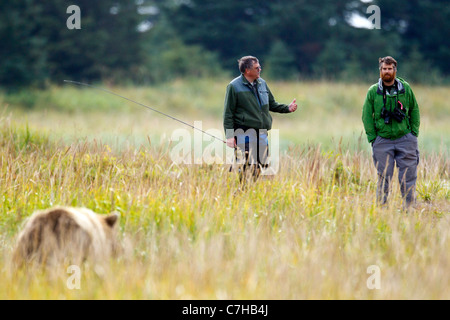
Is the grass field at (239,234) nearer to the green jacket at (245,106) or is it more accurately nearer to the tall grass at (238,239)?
the tall grass at (238,239)

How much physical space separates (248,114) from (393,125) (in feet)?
5.16

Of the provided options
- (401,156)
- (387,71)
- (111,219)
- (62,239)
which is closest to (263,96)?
(387,71)

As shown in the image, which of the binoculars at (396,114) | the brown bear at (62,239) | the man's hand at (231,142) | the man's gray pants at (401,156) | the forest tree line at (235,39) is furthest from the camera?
the forest tree line at (235,39)

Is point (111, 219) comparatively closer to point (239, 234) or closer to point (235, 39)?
point (239, 234)

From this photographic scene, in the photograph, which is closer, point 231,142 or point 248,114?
point 231,142

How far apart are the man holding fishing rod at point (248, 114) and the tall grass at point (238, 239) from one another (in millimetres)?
388

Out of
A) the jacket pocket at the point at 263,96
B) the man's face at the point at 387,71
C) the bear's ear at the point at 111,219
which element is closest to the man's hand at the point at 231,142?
the jacket pocket at the point at 263,96

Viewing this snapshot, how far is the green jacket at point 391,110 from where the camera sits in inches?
250

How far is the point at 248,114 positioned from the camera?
6.73m
